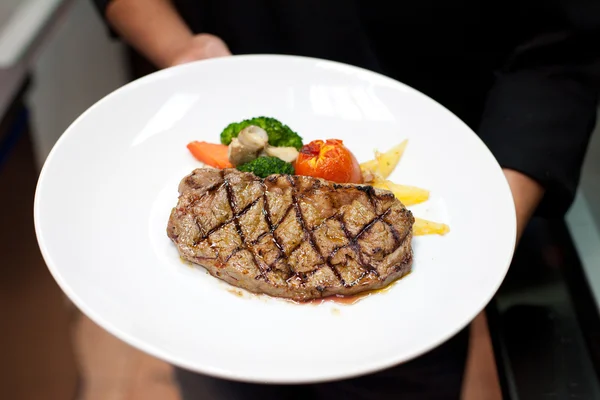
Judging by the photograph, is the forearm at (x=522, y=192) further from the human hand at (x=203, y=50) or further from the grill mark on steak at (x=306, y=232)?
the human hand at (x=203, y=50)

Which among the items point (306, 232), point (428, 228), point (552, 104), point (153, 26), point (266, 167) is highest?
point (153, 26)

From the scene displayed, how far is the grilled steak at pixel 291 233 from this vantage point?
5.58 feet

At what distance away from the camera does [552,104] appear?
89.4 inches

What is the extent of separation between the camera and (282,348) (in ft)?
4.72

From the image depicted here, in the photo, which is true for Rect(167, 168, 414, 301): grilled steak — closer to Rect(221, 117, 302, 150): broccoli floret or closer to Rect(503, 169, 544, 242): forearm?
Rect(221, 117, 302, 150): broccoli floret

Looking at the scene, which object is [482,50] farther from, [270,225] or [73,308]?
[73,308]

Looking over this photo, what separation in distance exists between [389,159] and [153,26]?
1.43 meters

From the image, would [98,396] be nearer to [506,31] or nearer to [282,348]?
[282,348]

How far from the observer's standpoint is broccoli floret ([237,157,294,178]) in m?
2.04

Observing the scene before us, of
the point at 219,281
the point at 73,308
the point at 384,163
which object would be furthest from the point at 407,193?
the point at 73,308

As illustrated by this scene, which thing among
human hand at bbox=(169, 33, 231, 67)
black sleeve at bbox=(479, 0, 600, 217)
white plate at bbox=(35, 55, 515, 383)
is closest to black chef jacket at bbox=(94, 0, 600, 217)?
black sleeve at bbox=(479, 0, 600, 217)

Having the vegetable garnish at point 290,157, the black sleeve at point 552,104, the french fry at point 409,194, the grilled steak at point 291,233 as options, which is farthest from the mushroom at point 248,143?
the black sleeve at point 552,104

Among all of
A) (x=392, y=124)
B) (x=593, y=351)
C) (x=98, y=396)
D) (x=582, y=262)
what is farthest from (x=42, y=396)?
(x=582, y=262)

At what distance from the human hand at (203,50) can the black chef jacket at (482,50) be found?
24cm
